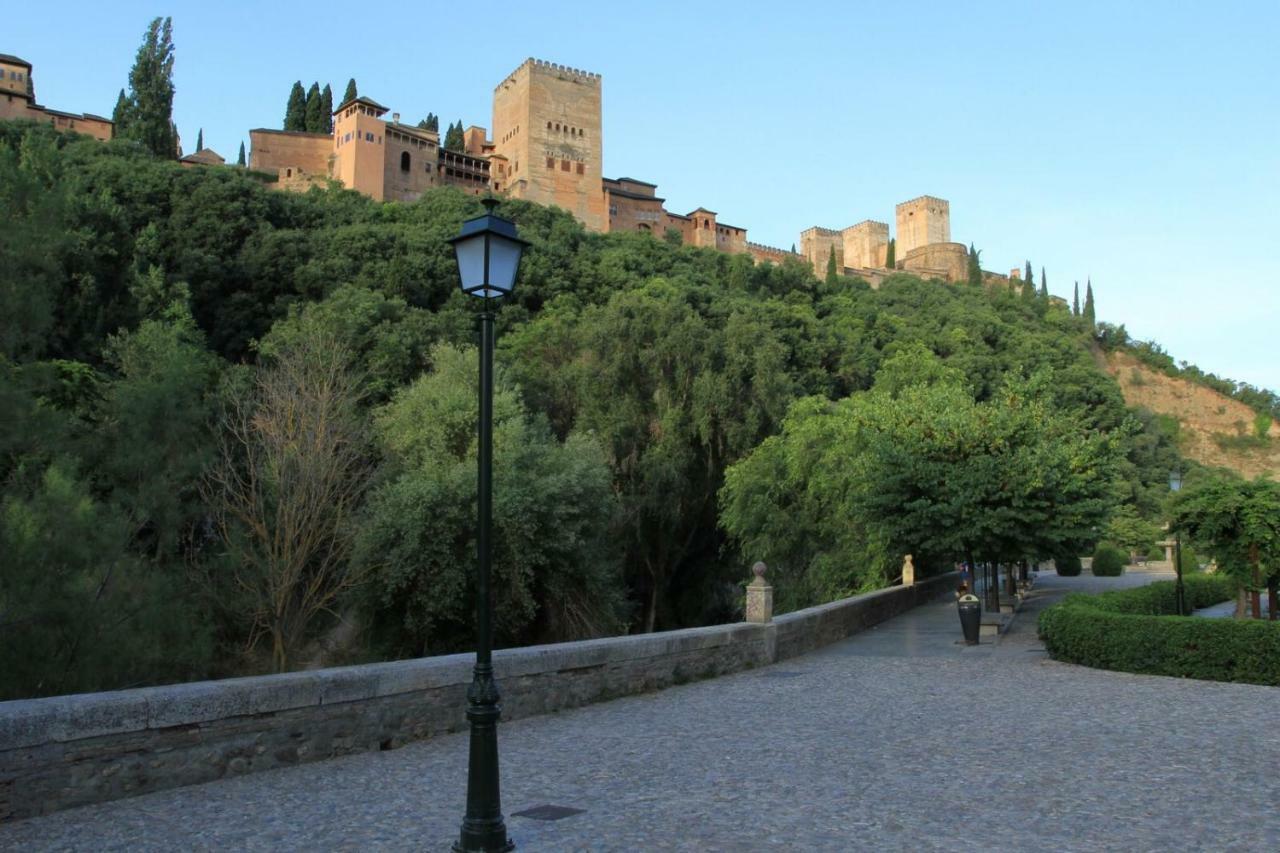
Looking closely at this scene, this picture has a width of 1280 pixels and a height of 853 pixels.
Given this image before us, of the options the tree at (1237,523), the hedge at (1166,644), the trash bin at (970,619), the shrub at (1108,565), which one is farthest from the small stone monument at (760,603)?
the shrub at (1108,565)

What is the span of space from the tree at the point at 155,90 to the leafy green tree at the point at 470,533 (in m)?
56.2

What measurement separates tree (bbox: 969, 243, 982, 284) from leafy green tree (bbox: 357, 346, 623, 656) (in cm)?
10266

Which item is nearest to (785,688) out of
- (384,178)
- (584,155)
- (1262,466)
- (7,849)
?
(7,849)

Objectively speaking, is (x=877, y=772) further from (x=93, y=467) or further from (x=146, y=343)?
(x=146, y=343)

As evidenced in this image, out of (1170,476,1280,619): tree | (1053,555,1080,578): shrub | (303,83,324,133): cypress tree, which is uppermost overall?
(303,83,324,133): cypress tree

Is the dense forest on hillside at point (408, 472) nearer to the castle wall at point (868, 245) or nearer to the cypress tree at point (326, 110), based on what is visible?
the cypress tree at point (326, 110)

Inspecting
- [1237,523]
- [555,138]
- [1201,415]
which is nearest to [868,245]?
[1201,415]

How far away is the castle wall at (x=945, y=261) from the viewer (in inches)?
4769

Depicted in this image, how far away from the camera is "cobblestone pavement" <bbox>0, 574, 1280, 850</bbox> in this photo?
17.7ft

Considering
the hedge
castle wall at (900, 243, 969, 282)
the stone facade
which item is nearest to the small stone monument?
the hedge

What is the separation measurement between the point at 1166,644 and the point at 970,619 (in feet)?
13.5

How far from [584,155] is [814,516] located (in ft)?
231

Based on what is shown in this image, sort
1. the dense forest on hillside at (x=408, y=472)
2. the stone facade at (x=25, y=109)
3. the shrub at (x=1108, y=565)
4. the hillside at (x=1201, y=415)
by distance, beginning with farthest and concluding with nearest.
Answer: the hillside at (x=1201, y=415) → the stone facade at (x=25, y=109) → the shrub at (x=1108, y=565) → the dense forest on hillside at (x=408, y=472)

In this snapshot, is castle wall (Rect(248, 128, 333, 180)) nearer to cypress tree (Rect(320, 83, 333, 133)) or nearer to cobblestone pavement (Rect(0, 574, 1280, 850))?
cypress tree (Rect(320, 83, 333, 133))
